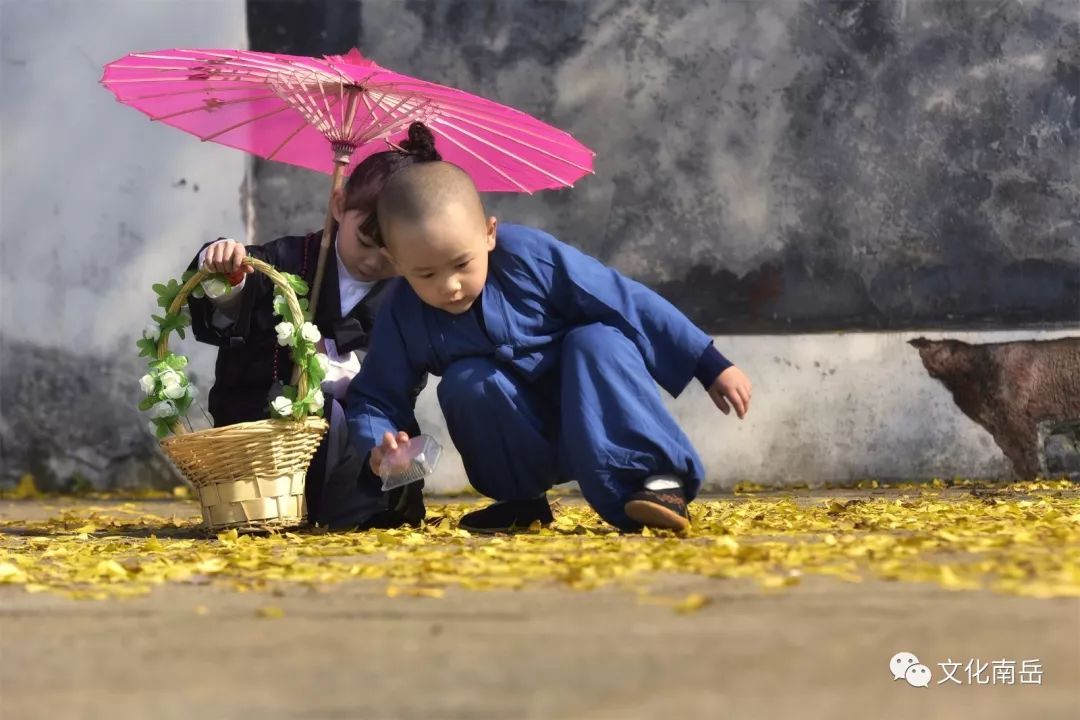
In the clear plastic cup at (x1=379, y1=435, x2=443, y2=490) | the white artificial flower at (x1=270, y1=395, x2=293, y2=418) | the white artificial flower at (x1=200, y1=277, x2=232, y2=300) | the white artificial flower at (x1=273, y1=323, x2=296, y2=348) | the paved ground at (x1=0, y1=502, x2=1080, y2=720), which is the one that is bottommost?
the paved ground at (x1=0, y1=502, x2=1080, y2=720)

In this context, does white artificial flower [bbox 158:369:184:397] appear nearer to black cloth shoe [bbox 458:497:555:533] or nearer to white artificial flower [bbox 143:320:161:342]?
white artificial flower [bbox 143:320:161:342]

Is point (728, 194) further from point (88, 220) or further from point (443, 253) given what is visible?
point (443, 253)

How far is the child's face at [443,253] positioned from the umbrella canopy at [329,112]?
0.61 meters

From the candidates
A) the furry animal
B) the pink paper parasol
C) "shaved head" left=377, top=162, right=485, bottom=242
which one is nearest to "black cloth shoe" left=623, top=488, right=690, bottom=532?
"shaved head" left=377, top=162, right=485, bottom=242

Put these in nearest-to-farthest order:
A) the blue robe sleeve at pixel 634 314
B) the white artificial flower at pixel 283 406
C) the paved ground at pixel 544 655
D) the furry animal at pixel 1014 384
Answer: the paved ground at pixel 544 655, the blue robe sleeve at pixel 634 314, the white artificial flower at pixel 283 406, the furry animal at pixel 1014 384

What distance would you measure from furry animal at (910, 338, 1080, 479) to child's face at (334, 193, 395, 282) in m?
2.82

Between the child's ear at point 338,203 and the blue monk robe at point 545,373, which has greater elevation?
the child's ear at point 338,203

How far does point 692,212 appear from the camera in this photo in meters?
6.06

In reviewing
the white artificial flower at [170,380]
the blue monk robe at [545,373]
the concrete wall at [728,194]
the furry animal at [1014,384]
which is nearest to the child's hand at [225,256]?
the white artificial flower at [170,380]

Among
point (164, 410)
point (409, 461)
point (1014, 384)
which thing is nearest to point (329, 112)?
point (164, 410)

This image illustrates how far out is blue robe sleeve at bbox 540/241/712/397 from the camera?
3514mm

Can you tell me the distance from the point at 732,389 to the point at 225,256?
1.37 metres

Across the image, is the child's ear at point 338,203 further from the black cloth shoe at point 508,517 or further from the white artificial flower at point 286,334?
the black cloth shoe at point 508,517

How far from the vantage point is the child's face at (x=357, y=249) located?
12.7 ft
